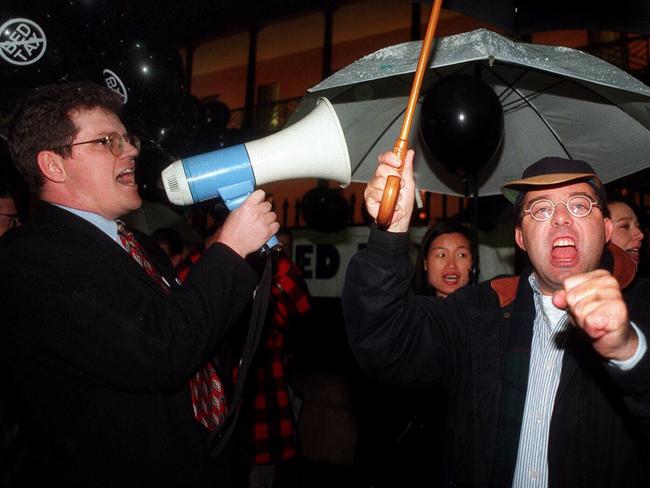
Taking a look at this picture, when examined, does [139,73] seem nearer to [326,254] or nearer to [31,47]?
[31,47]

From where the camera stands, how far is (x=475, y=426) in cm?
176

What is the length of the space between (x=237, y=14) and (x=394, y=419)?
991 centimetres

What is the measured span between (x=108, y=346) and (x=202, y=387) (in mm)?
465

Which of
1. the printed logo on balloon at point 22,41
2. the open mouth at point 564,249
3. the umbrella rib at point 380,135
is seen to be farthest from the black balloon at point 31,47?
the open mouth at point 564,249

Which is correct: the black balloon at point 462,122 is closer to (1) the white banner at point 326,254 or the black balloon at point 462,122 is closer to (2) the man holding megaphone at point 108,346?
(2) the man holding megaphone at point 108,346

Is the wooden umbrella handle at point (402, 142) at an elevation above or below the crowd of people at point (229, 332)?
above

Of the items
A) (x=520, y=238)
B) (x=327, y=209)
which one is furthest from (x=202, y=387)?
(x=327, y=209)

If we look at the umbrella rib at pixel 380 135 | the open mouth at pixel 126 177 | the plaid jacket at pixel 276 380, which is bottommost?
the plaid jacket at pixel 276 380

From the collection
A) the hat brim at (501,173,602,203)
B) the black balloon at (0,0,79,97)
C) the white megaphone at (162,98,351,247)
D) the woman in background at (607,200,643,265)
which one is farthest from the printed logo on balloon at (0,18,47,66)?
the woman in background at (607,200,643,265)

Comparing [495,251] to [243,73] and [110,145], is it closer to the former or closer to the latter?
[110,145]

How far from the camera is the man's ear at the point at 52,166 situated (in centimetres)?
176

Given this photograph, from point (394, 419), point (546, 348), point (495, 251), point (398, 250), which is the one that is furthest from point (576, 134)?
point (495, 251)

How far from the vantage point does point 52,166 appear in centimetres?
177

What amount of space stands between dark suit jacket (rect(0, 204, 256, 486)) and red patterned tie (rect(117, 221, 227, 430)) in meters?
0.12
